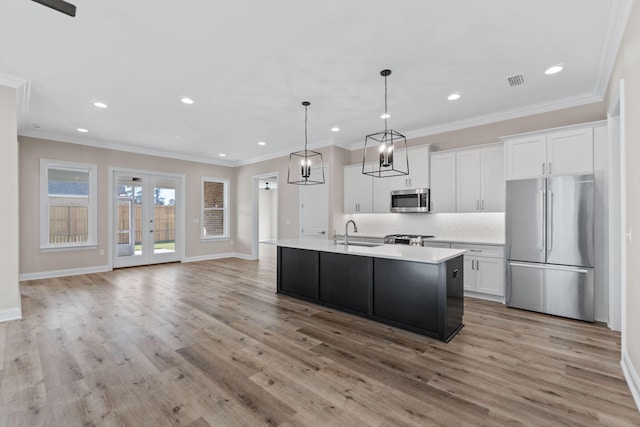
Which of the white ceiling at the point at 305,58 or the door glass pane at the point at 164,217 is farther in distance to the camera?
the door glass pane at the point at 164,217

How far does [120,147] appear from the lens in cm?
679

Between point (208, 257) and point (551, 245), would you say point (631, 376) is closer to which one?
point (551, 245)

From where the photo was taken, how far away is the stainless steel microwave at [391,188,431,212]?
5.19 m

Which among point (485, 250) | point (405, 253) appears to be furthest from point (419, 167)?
point (405, 253)

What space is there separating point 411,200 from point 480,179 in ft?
3.76

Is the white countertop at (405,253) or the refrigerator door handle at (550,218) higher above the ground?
the refrigerator door handle at (550,218)

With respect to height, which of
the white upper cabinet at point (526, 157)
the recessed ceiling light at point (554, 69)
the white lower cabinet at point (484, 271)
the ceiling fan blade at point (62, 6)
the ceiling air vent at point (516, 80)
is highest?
the recessed ceiling light at point (554, 69)

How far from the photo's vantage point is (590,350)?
2.81 meters

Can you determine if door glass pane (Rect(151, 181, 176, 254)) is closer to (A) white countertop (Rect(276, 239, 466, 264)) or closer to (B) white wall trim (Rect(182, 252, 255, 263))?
(B) white wall trim (Rect(182, 252, 255, 263))

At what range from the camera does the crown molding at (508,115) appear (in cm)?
402

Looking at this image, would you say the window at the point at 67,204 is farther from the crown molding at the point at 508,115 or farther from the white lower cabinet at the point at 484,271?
the white lower cabinet at the point at 484,271

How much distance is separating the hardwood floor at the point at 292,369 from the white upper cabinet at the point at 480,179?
158cm

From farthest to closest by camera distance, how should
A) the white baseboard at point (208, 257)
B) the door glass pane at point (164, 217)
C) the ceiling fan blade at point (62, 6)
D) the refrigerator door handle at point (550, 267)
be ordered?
the white baseboard at point (208, 257)
the door glass pane at point (164, 217)
the refrigerator door handle at point (550, 267)
the ceiling fan blade at point (62, 6)

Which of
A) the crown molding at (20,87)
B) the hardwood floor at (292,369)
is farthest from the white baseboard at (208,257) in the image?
the crown molding at (20,87)
